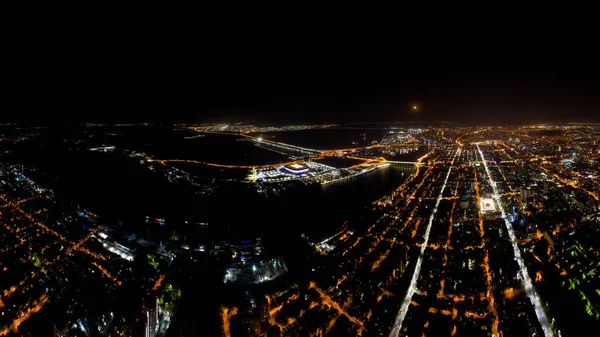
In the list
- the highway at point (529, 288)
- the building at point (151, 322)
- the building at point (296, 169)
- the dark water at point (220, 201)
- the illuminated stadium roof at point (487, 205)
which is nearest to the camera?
the building at point (151, 322)

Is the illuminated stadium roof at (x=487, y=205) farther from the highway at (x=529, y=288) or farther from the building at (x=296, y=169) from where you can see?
the building at (x=296, y=169)

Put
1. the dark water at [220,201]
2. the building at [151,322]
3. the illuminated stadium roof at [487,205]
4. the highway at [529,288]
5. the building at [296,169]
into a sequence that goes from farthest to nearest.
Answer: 1. the building at [296,169]
2. the illuminated stadium roof at [487,205]
3. the dark water at [220,201]
4. the highway at [529,288]
5. the building at [151,322]

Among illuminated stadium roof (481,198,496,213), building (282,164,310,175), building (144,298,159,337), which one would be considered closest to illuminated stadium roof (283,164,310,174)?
building (282,164,310,175)

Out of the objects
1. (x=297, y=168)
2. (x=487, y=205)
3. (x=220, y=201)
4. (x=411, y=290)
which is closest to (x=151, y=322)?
(x=411, y=290)

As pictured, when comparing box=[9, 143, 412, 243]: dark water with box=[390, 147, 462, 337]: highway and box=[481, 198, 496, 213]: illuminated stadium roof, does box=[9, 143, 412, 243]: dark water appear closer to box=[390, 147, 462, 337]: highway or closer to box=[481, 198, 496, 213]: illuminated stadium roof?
box=[390, 147, 462, 337]: highway

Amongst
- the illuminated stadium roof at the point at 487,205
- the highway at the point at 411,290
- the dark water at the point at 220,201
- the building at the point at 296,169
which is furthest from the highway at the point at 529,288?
the building at the point at 296,169

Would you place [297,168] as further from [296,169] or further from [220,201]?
[220,201]

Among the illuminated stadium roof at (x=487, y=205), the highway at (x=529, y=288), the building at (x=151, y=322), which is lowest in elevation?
the building at (x=151, y=322)

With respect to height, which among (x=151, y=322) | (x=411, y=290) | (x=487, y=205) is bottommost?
(x=151, y=322)

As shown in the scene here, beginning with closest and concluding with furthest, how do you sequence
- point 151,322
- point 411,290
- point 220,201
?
point 151,322, point 411,290, point 220,201

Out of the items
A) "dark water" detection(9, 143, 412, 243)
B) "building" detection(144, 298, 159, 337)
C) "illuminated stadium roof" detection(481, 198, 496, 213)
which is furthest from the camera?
"illuminated stadium roof" detection(481, 198, 496, 213)
